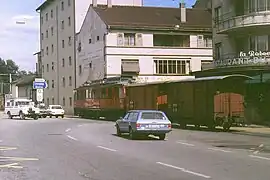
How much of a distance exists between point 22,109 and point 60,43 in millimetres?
28973

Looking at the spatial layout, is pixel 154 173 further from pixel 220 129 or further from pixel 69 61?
pixel 69 61

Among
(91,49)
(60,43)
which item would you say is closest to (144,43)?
(91,49)

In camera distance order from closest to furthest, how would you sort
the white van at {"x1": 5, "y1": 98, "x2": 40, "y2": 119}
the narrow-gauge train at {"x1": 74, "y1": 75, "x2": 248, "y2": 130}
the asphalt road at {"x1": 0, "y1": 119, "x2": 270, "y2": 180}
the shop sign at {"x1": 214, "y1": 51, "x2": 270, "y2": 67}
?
the asphalt road at {"x1": 0, "y1": 119, "x2": 270, "y2": 180} → the narrow-gauge train at {"x1": 74, "y1": 75, "x2": 248, "y2": 130} → the shop sign at {"x1": 214, "y1": 51, "x2": 270, "y2": 67} → the white van at {"x1": 5, "y1": 98, "x2": 40, "y2": 119}

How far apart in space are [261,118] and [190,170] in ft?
82.7

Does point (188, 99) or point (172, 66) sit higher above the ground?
point (172, 66)

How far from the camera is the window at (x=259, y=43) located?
39.4 meters

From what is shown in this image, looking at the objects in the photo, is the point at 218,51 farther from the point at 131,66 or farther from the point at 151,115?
the point at 131,66

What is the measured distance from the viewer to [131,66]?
65.7 meters

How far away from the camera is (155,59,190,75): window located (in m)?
67.1

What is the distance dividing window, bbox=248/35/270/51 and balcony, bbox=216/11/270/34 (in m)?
0.71

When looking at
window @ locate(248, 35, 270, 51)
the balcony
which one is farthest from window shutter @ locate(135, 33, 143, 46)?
window @ locate(248, 35, 270, 51)

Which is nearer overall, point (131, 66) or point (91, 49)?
point (131, 66)

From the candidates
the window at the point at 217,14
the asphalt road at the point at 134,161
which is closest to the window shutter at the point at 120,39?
the window at the point at 217,14

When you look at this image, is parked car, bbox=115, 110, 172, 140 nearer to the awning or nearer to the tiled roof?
the awning
